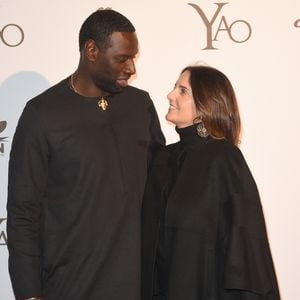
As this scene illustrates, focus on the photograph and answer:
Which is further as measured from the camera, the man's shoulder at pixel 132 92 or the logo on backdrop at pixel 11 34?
the logo on backdrop at pixel 11 34

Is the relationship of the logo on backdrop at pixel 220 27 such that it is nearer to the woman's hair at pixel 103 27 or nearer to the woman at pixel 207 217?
the woman at pixel 207 217

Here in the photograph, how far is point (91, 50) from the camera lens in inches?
69.0

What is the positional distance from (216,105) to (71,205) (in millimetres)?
538

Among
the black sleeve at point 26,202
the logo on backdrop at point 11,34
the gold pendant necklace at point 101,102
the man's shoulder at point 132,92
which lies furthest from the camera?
the logo on backdrop at point 11,34

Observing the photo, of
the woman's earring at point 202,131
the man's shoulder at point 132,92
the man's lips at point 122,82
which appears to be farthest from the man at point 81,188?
the woman's earring at point 202,131

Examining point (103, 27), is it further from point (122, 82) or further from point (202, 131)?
point (202, 131)

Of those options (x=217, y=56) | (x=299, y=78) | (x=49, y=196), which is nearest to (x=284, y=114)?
(x=299, y=78)

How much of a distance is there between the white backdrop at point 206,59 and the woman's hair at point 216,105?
436mm

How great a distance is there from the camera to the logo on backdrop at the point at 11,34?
2.22 m

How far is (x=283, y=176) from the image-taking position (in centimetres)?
227

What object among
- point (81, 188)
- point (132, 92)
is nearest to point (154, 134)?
point (132, 92)

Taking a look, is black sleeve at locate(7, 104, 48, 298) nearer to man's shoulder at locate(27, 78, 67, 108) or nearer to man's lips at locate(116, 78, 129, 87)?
man's shoulder at locate(27, 78, 67, 108)

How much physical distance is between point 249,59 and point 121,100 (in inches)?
26.1

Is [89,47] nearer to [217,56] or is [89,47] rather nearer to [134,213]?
[134,213]
